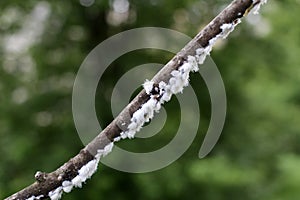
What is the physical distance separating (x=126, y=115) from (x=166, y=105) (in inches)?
104

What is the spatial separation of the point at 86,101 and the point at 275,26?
4.97 ft

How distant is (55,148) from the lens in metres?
3.40

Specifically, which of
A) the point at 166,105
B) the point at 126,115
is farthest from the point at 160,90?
the point at 166,105

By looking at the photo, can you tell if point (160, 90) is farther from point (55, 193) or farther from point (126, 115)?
point (55, 193)

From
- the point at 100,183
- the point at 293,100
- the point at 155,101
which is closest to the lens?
the point at 155,101

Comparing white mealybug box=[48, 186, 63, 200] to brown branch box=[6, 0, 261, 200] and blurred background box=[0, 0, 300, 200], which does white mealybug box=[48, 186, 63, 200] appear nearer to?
brown branch box=[6, 0, 261, 200]

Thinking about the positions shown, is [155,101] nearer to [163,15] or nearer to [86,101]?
[86,101]

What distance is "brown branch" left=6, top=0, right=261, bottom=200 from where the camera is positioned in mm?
737

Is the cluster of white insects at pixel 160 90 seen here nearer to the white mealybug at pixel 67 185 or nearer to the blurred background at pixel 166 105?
the white mealybug at pixel 67 185

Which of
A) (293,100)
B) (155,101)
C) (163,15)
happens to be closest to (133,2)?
(163,15)

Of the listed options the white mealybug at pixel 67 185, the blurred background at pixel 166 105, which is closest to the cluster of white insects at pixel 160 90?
the white mealybug at pixel 67 185

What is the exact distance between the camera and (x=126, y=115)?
753mm

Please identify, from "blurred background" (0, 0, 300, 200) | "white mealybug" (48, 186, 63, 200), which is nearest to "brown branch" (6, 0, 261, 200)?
"white mealybug" (48, 186, 63, 200)

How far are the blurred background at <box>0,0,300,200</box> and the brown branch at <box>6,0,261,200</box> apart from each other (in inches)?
97.6
